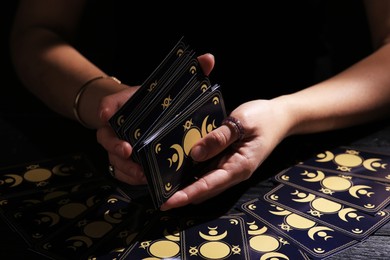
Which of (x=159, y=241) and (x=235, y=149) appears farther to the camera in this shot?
(x=235, y=149)

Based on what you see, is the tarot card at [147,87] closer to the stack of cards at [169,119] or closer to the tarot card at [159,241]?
the stack of cards at [169,119]

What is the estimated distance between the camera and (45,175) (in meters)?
1.17

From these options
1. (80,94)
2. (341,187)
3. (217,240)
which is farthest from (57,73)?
(341,187)

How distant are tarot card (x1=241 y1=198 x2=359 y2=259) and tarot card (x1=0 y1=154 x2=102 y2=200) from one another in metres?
0.38

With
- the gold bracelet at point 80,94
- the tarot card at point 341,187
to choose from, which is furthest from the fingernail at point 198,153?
the gold bracelet at point 80,94

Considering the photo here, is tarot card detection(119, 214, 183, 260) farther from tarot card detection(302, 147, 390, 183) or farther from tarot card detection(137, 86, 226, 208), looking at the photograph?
tarot card detection(302, 147, 390, 183)

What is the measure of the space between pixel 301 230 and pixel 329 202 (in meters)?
0.12

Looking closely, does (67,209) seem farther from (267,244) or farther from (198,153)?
(267,244)

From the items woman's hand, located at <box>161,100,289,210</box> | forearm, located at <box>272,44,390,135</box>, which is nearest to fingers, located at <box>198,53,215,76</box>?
woman's hand, located at <box>161,100,289,210</box>

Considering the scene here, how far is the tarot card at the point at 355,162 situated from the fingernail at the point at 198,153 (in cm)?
31

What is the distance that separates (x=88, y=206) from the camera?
1061mm

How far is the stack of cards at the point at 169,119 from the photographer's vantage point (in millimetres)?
963

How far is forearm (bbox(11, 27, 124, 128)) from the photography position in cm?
126

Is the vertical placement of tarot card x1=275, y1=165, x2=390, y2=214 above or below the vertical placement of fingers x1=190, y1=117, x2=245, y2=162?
below
